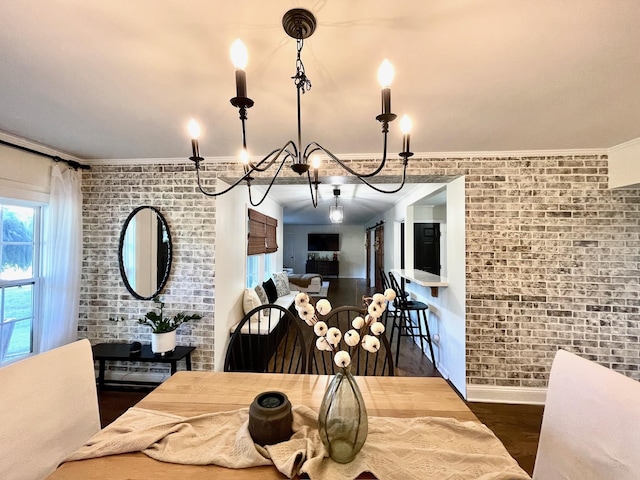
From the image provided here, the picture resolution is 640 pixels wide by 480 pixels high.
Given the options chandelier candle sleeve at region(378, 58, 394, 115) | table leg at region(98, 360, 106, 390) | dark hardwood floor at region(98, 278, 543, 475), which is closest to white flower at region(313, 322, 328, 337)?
chandelier candle sleeve at region(378, 58, 394, 115)

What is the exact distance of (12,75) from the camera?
4.72 feet

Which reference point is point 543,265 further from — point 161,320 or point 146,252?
point 146,252

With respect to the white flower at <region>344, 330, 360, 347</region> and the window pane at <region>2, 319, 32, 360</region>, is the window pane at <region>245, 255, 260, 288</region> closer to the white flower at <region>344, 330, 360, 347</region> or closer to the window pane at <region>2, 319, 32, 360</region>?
the window pane at <region>2, 319, 32, 360</region>

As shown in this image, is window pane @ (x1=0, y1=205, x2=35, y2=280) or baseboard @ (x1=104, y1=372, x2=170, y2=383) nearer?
window pane @ (x1=0, y1=205, x2=35, y2=280)

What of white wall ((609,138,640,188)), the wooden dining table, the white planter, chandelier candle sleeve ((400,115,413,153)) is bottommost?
the white planter

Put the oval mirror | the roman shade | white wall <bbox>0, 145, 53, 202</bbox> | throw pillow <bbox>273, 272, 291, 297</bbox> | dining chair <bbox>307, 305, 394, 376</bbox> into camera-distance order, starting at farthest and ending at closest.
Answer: throw pillow <bbox>273, 272, 291, 297</bbox>
the roman shade
the oval mirror
white wall <bbox>0, 145, 53, 202</bbox>
dining chair <bbox>307, 305, 394, 376</bbox>

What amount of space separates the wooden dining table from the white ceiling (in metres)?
1.65

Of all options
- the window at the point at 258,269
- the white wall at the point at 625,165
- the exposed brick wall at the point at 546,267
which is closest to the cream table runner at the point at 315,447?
the exposed brick wall at the point at 546,267

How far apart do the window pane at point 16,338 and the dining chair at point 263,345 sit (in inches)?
71.1

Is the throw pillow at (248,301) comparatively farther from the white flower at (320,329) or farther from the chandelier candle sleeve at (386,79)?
the chandelier candle sleeve at (386,79)

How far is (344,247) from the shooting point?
11414 millimetres

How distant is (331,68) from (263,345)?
309cm

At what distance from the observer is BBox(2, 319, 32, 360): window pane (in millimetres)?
2332

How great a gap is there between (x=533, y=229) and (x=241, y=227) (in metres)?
3.35
